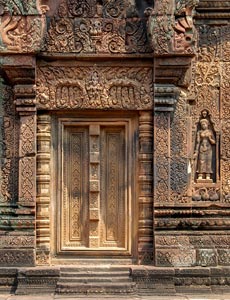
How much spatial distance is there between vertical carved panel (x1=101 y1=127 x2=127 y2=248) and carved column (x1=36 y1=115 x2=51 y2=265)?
2.65 feet

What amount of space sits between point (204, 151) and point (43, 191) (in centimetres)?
243

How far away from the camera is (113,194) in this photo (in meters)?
8.79

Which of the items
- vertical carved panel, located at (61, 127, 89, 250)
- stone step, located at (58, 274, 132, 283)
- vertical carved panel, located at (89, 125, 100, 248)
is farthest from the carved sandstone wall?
vertical carved panel, located at (89, 125, 100, 248)

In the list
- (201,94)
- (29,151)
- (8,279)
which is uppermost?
(201,94)

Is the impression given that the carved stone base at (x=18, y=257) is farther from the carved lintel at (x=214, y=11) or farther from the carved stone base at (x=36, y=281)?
the carved lintel at (x=214, y=11)

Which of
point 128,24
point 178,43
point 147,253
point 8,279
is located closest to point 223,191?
point 147,253

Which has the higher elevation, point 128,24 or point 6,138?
point 128,24

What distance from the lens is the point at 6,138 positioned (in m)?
8.69

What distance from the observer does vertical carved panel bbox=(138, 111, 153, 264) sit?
8625 mm

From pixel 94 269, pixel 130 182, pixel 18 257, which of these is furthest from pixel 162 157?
pixel 18 257

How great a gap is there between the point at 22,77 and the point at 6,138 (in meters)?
0.94

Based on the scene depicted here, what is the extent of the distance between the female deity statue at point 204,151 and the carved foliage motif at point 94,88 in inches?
34.3

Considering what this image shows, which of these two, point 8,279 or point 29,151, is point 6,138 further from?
point 8,279

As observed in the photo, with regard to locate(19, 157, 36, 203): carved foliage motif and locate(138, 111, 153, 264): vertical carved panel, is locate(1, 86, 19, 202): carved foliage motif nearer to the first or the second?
locate(19, 157, 36, 203): carved foliage motif
